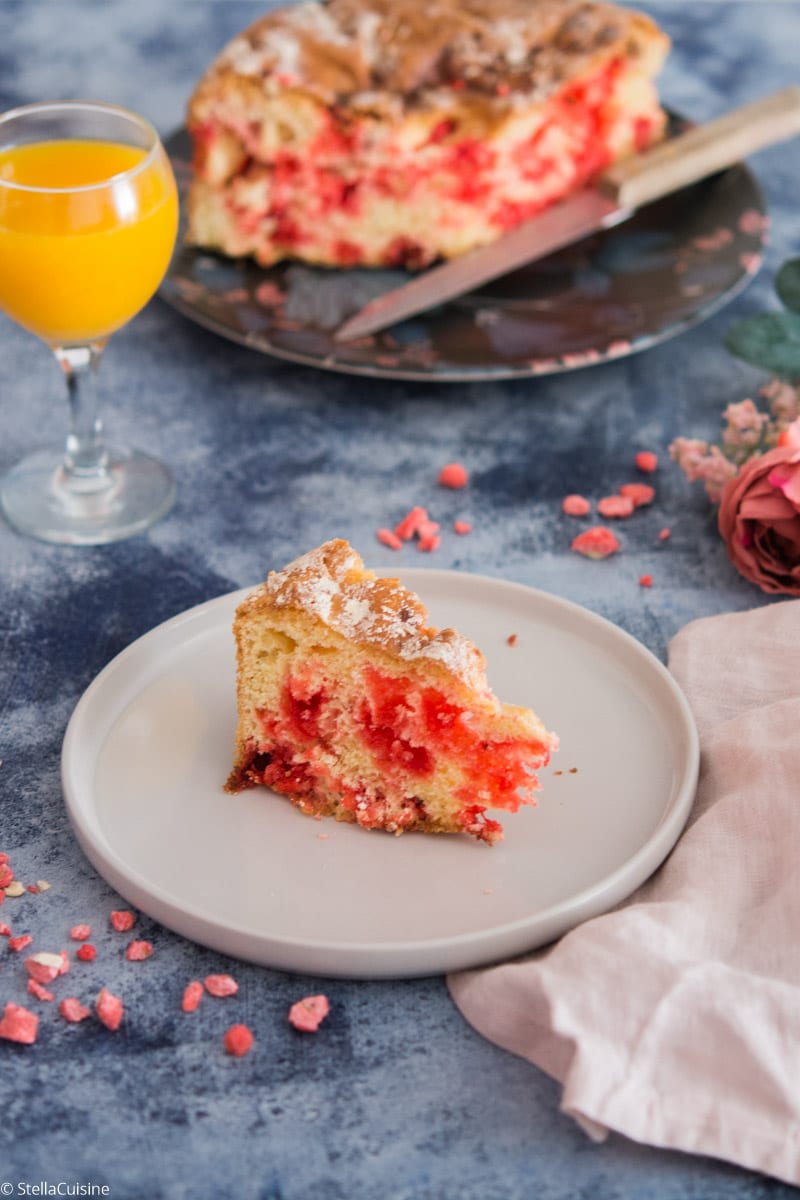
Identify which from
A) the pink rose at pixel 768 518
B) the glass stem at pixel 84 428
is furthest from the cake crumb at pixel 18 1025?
the pink rose at pixel 768 518

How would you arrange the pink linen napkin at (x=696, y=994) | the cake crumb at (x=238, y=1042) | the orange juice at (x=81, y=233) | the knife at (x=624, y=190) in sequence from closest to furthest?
1. the pink linen napkin at (x=696, y=994)
2. the cake crumb at (x=238, y=1042)
3. the orange juice at (x=81, y=233)
4. the knife at (x=624, y=190)

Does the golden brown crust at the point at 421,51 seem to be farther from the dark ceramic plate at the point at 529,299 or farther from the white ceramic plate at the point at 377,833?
the white ceramic plate at the point at 377,833

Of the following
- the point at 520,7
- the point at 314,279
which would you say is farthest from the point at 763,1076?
the point at 520,7

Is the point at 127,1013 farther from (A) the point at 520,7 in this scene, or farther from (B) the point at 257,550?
(A) the point at 520,7

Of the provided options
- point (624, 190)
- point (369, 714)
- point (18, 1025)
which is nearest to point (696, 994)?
point (369, 714)

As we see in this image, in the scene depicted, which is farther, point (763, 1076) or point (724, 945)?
point (724, 945)
